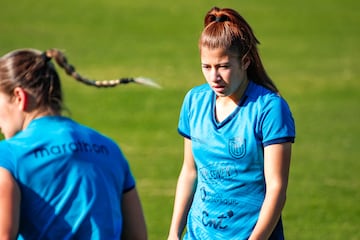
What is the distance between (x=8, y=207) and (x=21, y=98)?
1.49ft

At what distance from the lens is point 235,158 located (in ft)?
17.5

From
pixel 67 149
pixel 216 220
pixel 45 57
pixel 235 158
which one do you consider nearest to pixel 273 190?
pixel 235 158

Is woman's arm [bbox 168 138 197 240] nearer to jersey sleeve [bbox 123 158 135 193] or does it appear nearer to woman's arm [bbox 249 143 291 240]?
woman's arm [bbox 249 143 291 240]

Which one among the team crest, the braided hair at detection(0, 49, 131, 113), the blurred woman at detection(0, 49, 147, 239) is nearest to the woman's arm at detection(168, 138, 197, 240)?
the team crest

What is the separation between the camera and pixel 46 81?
13.9 ft

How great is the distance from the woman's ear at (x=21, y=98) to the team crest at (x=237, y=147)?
4.70 ft

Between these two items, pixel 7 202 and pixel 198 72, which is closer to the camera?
pixel 7 202

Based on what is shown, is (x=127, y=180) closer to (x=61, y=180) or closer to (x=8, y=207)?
(x=61, y=180)

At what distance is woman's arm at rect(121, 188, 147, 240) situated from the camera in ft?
14.6

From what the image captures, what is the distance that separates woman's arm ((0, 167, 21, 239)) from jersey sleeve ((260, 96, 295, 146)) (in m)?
1.60

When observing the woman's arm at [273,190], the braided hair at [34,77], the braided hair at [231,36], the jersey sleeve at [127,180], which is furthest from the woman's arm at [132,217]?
the braided hair at [231,36]

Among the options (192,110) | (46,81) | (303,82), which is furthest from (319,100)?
(46,81)

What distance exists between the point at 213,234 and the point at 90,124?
12857 millimetres

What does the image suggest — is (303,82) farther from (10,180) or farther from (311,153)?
(10,180)
